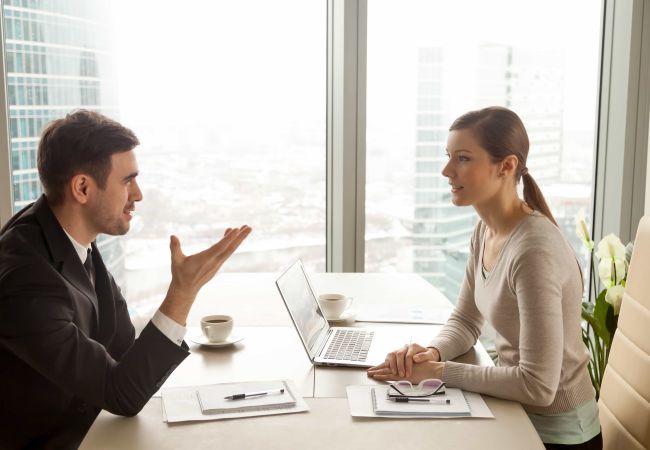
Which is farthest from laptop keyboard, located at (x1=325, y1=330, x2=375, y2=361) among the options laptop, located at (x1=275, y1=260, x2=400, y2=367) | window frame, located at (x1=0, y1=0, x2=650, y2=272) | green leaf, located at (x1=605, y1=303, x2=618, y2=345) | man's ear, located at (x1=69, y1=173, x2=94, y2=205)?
window frame, located at (x1=0, y1=0, x2=650, y2=272)

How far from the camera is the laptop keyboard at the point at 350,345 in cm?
181

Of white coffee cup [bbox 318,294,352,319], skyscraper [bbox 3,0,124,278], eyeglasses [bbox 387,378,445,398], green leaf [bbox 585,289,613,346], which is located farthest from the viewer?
skyscraper [bbox 3,0,124,278]

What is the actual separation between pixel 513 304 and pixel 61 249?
41.1 inches

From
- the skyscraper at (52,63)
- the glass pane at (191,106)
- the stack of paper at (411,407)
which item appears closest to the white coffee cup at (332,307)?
the stack of paper at (411,407)

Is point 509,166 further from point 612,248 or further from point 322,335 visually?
point 612,248

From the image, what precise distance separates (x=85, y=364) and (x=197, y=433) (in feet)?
0.90

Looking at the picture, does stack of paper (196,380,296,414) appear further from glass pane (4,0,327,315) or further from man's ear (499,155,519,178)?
glass pane (4,0,327,315)

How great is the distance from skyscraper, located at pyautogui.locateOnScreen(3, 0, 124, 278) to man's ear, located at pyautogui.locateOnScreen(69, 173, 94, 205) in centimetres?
161

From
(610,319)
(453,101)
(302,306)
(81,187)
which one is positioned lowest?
(610,319)

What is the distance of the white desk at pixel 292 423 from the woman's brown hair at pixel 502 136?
1.43 feet

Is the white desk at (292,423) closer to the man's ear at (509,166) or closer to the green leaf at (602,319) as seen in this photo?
the man's ear at (509,166)

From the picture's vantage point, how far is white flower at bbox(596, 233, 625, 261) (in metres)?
2.53

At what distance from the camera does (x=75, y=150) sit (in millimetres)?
1677

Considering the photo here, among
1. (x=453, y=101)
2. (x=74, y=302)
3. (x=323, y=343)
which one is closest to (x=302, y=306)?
(x=323, y=343)
